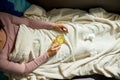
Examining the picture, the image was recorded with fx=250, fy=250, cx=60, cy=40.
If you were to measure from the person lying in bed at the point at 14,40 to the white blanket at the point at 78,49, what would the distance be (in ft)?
0.10

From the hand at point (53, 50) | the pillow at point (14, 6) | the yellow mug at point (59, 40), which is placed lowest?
the hand at point (53, 50)

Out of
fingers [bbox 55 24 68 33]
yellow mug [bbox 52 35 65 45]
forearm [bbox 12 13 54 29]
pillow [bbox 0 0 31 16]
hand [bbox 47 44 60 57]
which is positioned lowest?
hand [bbox 47 44 60 57]

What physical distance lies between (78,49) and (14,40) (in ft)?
1.18

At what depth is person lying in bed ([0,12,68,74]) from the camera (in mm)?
1306

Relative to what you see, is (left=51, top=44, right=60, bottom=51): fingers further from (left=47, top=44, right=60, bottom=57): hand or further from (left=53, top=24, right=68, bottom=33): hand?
(left=53, top=24, right=68, bottom=33): hand

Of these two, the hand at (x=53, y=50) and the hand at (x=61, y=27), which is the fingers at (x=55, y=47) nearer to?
the hand at (x=53, y=50)

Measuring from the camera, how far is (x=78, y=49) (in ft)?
4.58

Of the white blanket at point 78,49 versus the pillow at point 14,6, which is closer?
the white blanket at point 78,49

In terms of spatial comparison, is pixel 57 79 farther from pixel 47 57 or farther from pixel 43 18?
pixel 43 18

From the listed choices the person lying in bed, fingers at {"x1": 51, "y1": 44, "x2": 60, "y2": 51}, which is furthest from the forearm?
fingers at {"x1": 51, "y1": 44, "x2": 60, "y2": 51}

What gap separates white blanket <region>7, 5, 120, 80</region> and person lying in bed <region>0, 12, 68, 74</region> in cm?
3

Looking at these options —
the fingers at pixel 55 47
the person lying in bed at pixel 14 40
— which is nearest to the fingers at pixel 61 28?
the person lying in bed at pixel 14 40

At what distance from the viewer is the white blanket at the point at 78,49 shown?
1350 mm

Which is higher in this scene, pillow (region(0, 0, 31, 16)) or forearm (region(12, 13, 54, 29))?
pillow (region(0, 0, 31, 16))
